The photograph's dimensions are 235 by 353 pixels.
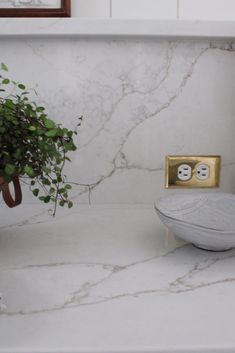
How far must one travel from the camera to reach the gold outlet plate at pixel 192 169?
0.96 metres

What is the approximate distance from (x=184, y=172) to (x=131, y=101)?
217 millimetres

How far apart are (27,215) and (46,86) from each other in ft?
1.01

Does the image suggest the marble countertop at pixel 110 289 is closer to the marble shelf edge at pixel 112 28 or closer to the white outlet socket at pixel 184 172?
the white outlet socket at pixel 184 172

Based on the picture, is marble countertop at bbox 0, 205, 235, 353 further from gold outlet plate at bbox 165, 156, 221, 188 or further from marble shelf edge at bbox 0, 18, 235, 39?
marble shelf edge at bbox 0, 18, 235, 39

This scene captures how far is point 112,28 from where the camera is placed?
847 millimetres

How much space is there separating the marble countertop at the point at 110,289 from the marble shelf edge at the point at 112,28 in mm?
416

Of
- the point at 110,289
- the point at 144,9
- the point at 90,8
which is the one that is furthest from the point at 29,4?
the point at 110,289

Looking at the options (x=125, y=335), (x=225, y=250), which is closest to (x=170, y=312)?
(x=125, y=335)

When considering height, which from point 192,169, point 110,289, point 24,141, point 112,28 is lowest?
point 110,289

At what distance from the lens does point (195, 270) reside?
0.66 metres

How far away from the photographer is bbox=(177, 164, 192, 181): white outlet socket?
957 millimetres

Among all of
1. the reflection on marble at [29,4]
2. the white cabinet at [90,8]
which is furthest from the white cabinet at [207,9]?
the reflection on marble at [29,4]

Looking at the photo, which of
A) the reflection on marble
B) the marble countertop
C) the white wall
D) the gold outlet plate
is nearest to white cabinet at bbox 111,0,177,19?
the white wall

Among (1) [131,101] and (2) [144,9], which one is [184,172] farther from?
(2) [144,9]
